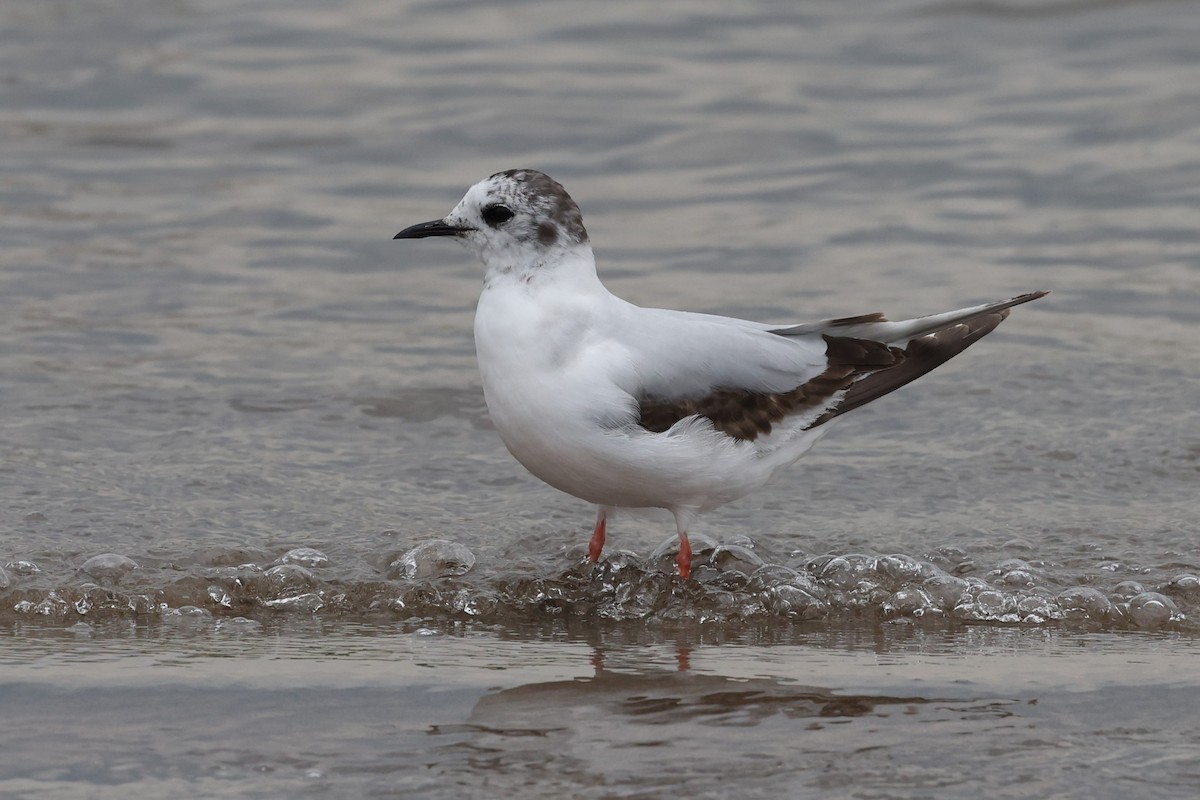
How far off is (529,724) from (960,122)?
848 cm

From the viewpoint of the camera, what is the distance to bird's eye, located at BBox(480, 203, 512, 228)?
5.27 m

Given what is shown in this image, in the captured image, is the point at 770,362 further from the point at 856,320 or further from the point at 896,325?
the point at 896,325

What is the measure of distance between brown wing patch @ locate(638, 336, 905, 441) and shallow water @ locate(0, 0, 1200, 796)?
0.52 metres

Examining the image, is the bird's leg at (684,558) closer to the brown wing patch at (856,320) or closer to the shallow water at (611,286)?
the shallow water at (611,286)

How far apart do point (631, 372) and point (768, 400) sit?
0.56 m

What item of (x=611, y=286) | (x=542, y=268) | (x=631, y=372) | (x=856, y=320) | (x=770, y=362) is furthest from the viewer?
(x=611, y=286)

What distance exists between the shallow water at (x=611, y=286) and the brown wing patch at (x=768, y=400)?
519mm

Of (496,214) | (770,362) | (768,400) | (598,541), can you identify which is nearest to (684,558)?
(598,541)

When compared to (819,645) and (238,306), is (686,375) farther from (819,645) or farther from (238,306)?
(238,306)

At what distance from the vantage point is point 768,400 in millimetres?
5398

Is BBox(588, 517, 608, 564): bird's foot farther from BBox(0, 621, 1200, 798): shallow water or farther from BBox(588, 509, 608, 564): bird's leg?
BBox(0, 621, 1200, 798): shallow water

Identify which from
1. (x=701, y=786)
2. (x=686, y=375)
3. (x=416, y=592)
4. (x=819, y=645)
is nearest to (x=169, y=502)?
(x=416, y=592)

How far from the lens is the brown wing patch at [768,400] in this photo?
514cm

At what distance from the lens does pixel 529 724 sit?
154 inches
